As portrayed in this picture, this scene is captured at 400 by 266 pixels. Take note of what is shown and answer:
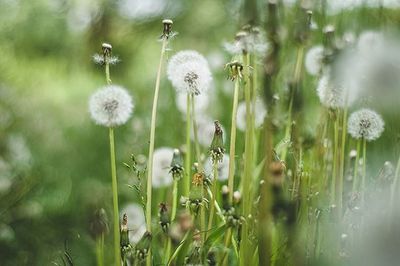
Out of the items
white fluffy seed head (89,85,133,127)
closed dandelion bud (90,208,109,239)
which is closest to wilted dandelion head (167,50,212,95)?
white fluffy seed head (89,85,133,127)

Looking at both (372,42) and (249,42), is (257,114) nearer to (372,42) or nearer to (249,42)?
(372,42)

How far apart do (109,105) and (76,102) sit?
99cm

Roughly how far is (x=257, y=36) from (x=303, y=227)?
0.71 ft

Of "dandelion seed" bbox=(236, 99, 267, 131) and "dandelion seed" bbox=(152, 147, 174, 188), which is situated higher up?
"dandelion seed" bbox=(236, 99, 267, 131)

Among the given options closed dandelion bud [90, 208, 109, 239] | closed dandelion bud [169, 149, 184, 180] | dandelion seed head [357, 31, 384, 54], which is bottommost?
closed dandelion bud [90, 208, 109, 239]

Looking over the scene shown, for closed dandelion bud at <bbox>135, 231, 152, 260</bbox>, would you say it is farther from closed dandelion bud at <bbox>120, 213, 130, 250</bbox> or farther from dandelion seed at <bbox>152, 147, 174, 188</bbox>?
dandelion seed at <bbox>152, 147, 174, 188</bbox>

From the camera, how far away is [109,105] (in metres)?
0.67

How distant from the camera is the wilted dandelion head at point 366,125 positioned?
2.48ft

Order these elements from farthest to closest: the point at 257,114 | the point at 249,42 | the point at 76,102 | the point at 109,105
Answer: the point at 76,102 → the point at 257,114 → the point at 109,105 → the point at 249,42

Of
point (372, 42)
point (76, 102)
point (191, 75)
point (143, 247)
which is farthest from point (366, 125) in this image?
point (76, 102)

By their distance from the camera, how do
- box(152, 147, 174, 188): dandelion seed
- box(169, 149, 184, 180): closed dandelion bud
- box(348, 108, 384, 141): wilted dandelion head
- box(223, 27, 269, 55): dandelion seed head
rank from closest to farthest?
1. box(223, 27, 269, 55): dandelion seed head
2. box(169, 149, 184, 180): closed dandelion bud
3. box(348, 108, 384, 141): wilted dandelion head
4. box(152, 147, 174, 188): dandelion seed

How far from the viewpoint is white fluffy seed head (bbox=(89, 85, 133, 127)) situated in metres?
0.67

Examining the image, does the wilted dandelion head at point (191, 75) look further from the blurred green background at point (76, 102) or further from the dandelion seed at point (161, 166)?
the dandelion seed at point (161, 166)

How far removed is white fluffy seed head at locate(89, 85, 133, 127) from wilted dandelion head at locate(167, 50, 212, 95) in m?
0.06
